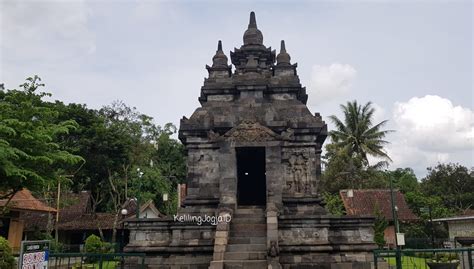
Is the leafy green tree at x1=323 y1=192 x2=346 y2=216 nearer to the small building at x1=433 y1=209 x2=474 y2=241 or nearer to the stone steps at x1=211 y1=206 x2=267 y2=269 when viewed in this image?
the small building at x1=433 y1=209 x2=474 y2=241

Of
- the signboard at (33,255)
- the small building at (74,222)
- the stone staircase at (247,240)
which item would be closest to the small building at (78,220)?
the small building at (74,222)

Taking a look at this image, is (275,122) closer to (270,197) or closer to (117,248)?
(270,197)

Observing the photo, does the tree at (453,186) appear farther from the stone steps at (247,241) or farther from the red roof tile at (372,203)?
the stone steps at (247,241)

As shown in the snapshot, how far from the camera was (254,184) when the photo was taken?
62.4 feet

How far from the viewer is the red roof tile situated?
103ft

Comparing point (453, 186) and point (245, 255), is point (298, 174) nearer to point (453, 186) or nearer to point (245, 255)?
point (245, 255)

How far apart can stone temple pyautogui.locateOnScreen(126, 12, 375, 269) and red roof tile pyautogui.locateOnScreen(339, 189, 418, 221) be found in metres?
15.2

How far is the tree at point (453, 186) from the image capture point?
43.3 m

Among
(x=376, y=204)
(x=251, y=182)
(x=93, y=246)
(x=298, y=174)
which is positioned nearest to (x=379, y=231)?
(x=376, y=204)

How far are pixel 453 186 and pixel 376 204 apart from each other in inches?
746

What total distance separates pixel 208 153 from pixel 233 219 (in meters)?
2.80

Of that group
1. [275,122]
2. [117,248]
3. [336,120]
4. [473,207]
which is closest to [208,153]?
[275,122]

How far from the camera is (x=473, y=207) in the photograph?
146ft

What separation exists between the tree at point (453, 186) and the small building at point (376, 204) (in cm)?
1255
